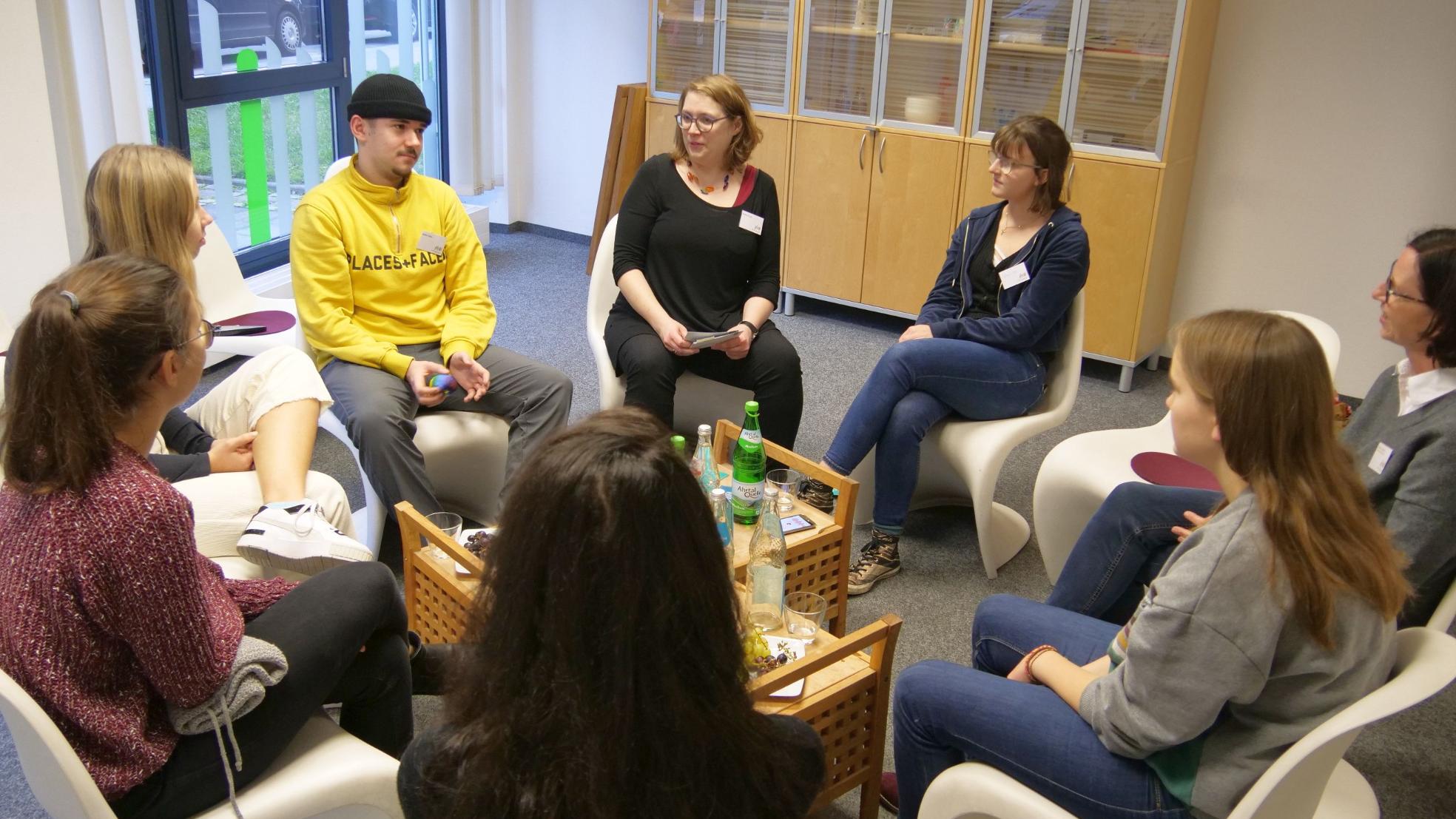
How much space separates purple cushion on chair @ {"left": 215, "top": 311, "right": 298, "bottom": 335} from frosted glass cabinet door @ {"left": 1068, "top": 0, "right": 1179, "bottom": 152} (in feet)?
9.64

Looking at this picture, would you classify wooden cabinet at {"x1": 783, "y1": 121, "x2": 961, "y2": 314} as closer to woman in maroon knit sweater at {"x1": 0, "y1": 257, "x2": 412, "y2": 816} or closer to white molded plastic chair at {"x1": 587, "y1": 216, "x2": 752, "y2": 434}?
white molded plastic chair at {"x1": 587, "y1": 216, "x2": 752, "y2": 434}

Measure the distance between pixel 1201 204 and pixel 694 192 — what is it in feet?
7.80

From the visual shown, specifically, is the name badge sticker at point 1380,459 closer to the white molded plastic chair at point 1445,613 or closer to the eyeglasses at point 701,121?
the white molded plastic chair at point 1445,613

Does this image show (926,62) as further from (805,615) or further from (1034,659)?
(1034,659)

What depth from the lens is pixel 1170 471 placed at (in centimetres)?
268

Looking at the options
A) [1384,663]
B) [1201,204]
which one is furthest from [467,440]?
[1201,204]

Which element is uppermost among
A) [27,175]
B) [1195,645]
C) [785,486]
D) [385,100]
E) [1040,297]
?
[385,100]

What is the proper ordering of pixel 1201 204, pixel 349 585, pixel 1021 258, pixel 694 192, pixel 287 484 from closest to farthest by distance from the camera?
pixel 349 585
pixel 287 484
pixel 1021 258
pixel 694 192
pixel 1201 204

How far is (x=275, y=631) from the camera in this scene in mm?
1657

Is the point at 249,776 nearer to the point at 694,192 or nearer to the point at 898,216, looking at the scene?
the point at 694,192

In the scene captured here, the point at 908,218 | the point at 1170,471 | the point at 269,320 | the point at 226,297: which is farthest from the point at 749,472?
the point at 908,218

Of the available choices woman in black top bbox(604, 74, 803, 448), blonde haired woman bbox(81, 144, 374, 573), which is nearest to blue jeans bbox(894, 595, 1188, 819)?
blonde haired woman bbox(81, 144, 374, 573)

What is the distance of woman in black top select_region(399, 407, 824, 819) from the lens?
1.05 metres

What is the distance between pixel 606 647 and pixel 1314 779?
0.99 m
